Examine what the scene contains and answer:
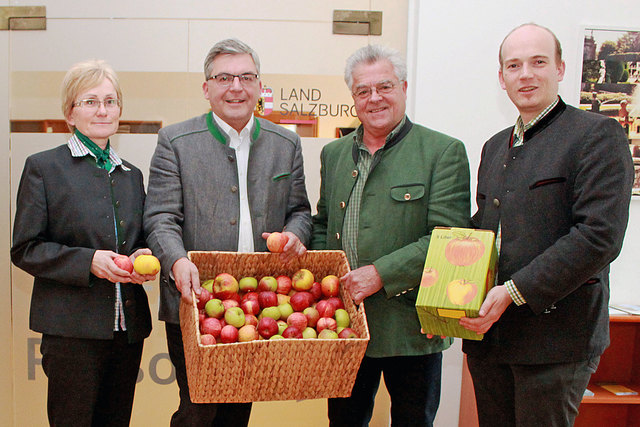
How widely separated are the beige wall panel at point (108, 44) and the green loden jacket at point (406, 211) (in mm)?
1575

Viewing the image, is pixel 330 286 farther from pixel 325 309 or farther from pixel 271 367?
pixel 271 367

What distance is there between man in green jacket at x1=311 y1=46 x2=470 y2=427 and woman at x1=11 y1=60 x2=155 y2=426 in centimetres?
77

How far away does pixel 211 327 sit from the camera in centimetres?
158

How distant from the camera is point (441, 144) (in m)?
1.83

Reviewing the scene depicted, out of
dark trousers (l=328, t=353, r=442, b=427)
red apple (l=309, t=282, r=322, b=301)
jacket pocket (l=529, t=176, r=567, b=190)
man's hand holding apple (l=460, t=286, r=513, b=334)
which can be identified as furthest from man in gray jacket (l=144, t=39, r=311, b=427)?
jacket pocket (l=529, t=176, r=567, b=190)

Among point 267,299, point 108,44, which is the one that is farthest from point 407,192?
point 108,44

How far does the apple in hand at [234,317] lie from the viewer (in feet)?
5.28

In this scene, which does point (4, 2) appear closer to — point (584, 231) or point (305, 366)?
point (305, 366)

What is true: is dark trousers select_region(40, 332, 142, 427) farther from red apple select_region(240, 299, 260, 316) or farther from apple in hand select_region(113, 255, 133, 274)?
red apple select_region(240, 299, 260, 316)

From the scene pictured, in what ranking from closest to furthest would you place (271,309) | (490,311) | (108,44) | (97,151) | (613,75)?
(490,311)
(271,309)
(97,151)
(613,75)
(108,44)

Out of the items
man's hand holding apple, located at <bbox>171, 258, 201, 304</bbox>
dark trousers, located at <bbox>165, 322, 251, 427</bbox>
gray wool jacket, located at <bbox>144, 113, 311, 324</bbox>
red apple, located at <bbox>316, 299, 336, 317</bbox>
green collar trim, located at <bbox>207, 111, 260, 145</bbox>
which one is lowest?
dark trousers, located at <bbox>165, 322, 251, 427</bbox>

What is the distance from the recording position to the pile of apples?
1.59 m

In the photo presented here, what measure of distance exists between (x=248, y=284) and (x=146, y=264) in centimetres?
35

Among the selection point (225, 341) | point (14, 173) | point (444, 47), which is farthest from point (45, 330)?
point (444, 47)
